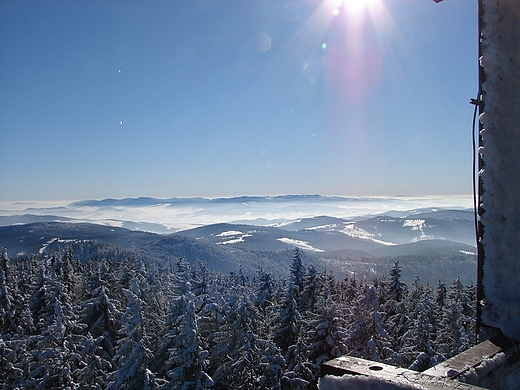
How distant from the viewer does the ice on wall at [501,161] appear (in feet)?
8.39

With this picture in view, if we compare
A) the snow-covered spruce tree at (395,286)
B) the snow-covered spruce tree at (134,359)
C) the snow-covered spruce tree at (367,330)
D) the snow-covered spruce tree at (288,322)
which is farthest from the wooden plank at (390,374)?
the snow-covered spruce tree at (395,286)

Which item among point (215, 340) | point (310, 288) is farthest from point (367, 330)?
point (215, 340)

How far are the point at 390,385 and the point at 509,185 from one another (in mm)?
1971

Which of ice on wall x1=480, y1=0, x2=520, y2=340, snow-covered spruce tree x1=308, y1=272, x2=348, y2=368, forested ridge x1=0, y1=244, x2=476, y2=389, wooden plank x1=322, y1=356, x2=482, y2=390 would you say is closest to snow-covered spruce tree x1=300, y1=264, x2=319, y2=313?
forested ridge x1=0, y1=244, x2=476, y2=389

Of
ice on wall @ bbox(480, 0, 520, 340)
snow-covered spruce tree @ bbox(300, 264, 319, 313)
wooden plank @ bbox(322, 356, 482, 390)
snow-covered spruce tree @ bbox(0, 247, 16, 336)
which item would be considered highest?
ice on wall @ bbox(480, 0, 520, 340)

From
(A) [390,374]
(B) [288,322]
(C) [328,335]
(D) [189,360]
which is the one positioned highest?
(A) [390,374]

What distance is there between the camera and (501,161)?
260cm

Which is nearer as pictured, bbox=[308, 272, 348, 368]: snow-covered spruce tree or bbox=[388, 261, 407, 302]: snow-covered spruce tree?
bbox=[308, 272, 348, 368]: snow-covered spruce tree

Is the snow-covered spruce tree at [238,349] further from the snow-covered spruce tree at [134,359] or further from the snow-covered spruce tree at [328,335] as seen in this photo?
the snow-covered spruce tree at [134,359]

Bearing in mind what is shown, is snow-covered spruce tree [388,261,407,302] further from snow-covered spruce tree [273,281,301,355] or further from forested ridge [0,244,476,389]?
snow-covered spruce tree [273,281,301,355]

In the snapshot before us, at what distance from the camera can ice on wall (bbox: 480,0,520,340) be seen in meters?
2.56

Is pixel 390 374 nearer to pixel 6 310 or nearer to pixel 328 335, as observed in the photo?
pixel 328 335

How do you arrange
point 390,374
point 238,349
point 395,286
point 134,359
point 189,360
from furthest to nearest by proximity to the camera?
point 395,286 < point 238,349 < point 134,359 < point 189,360 < point 390,374

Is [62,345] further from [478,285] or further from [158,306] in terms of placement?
[478,285]
